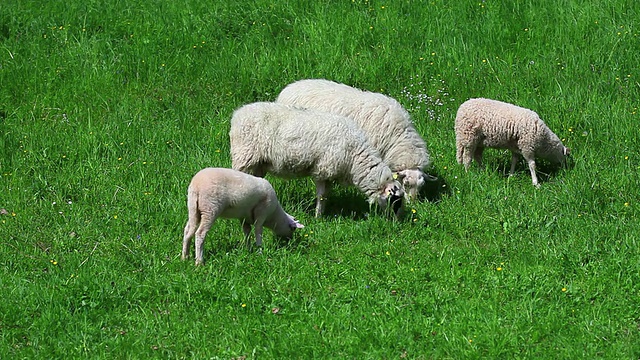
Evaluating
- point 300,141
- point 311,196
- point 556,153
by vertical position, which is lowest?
point 311,196

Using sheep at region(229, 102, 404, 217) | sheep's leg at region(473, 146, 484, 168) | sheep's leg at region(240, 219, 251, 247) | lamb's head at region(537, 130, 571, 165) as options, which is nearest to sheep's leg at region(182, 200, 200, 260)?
sheep's leg at region(240, 219, 251, 247)

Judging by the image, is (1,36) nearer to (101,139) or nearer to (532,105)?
(101,139)

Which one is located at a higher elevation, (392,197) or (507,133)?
(507,133)

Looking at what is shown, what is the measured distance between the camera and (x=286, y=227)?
25.7 ft

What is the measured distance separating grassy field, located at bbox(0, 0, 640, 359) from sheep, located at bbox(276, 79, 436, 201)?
1.25ft

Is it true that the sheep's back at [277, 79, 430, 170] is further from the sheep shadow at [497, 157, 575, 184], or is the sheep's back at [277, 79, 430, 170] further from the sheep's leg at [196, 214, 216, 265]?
the sheep's leg at [196, 214, 216, 265]

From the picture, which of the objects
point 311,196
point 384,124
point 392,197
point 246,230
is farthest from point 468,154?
point 246,230

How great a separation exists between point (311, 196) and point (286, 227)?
4.39 feet

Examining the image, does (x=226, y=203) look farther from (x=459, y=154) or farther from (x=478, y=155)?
(x=478, y=155)

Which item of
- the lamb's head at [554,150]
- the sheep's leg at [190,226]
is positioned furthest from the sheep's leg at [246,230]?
the lamb's head at [554,150]

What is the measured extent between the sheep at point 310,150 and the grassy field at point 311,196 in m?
0.35

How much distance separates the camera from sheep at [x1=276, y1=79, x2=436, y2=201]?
9.31m

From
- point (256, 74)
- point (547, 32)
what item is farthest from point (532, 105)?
point (256, 74)

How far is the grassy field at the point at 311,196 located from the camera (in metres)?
6.21
